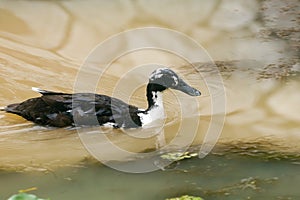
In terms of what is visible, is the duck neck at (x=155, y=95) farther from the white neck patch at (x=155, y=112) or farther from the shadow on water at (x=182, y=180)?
the shadow on water at (x=182, y=180)

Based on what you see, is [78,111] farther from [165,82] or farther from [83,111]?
[165,82]

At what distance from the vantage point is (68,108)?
Answer: 19.2ft

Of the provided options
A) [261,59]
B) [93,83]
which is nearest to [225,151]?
[93,83]

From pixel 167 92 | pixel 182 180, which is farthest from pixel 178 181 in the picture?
pixel 167 92

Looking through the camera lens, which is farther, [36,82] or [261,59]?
[261,59]

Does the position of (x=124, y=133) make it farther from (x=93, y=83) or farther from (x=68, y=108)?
(x=93, y=83)

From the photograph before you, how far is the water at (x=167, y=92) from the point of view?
4.67m

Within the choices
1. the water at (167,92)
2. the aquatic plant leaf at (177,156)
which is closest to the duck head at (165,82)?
the water at (167,92)

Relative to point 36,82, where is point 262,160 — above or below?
below

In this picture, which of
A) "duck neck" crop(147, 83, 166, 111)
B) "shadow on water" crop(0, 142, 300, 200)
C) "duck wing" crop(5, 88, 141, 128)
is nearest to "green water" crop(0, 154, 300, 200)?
"shadow on water" crop(0, 142, 300, 200)

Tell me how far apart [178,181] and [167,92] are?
2.29 metres

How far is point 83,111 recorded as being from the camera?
19.1 ft

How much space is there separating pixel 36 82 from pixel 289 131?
2.80 meters

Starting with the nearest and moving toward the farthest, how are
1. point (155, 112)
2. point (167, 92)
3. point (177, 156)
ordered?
point (177, 156), point (155, 112), point (167, 92)
